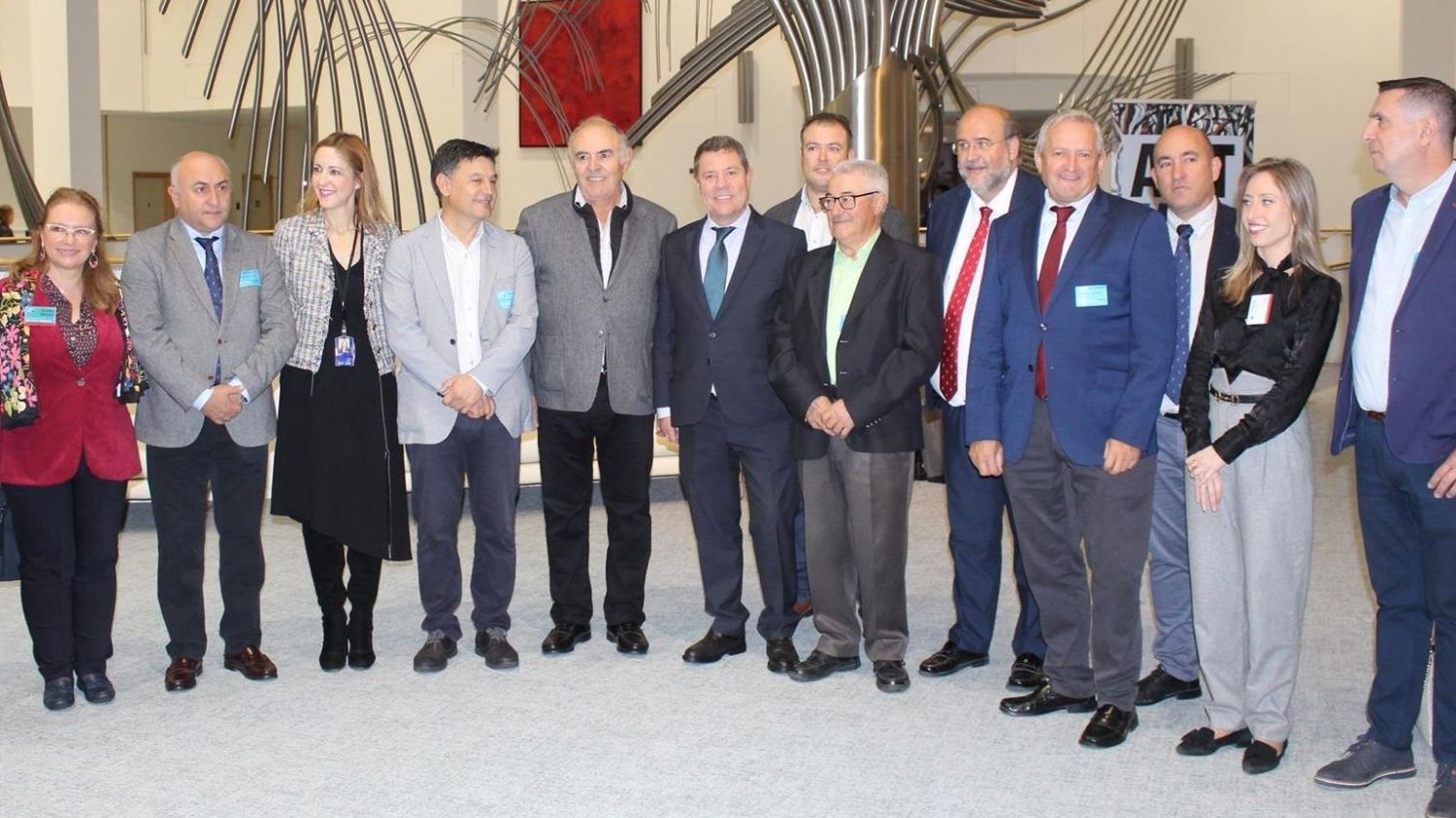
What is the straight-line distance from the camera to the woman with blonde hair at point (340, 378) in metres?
3.98

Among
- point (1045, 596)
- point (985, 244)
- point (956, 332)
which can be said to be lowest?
point (1045, 596)

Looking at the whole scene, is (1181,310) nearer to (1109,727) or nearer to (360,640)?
(1109,727)

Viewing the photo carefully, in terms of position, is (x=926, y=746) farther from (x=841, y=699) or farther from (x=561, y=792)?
(x=561, y=792)

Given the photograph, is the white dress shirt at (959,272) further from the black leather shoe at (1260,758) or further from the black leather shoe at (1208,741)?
the black leather shoe at (1260,758)

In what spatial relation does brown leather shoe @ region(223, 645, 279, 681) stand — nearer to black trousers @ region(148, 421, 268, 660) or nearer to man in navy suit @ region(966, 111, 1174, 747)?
black trousers @ region(148, 421, 268, 660)

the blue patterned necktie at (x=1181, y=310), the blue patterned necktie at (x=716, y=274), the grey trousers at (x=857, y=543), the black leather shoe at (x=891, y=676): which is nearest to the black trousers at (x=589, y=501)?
the blue patterned necktie at (x=716, y=274)

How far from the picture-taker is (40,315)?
12.0ft

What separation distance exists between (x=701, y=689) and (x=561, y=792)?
2.72ft

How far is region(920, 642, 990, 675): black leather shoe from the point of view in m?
4.09

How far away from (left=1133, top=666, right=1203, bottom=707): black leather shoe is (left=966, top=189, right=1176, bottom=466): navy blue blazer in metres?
0.74

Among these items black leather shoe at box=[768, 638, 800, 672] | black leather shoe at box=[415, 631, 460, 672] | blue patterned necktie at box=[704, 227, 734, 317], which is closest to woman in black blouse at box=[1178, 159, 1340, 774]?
black leather shoe at box=[768, 638, 800, 672]

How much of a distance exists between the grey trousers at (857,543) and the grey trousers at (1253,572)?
0.83m

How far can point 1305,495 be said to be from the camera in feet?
10.7

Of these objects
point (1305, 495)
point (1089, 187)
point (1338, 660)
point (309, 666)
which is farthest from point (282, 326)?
point (1338, 660)
